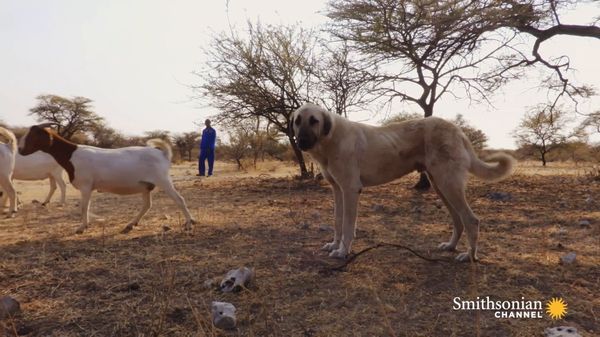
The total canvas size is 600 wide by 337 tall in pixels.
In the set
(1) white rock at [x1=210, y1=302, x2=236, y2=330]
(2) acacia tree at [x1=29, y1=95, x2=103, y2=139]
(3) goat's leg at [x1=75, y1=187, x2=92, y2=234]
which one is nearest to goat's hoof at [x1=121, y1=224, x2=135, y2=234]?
(3) goat's leg at [x1=75, y1=187, x2=92, y2=234]

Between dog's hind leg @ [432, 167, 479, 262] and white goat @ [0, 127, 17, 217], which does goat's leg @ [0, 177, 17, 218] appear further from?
dog's hind leg @ [432, 167, 479, 262]

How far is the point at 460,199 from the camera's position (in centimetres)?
405

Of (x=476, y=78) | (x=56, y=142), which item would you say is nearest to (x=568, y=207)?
(x=476, y=78)

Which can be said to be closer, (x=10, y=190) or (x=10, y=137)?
(x=10, y=137)

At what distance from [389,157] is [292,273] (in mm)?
1633

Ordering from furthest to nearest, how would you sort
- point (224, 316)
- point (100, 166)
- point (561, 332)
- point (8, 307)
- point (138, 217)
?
point (138, 217), point (100, 166), point (8, 307), point (224, 316), point (561, 332)

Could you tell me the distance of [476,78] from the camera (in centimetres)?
1000

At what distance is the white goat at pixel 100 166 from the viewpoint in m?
5.50

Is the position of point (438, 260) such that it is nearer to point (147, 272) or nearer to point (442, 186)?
point (442, 186)

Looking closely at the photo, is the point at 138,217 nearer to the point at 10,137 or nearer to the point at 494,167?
the point at 10,137

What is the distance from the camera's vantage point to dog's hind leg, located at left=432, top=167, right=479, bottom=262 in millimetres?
3969

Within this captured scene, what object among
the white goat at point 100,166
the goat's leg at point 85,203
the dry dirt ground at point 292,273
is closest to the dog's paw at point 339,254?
the dry dirt ground at point 292,273

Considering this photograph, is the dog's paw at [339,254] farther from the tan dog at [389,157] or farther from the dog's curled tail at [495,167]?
the dog's curled tail at [495,167]

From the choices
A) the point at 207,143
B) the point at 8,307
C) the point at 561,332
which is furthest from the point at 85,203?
the point at 207,143
